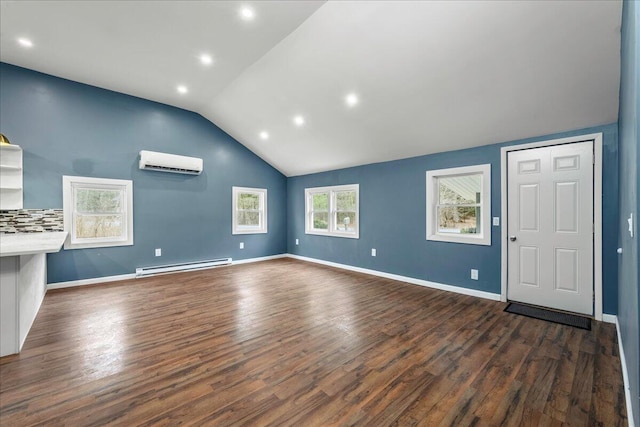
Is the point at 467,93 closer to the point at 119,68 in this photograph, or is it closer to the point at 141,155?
the point at 119,68

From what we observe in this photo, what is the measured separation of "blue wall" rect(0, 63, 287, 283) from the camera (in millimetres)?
4125

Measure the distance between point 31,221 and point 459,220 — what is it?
6698mm

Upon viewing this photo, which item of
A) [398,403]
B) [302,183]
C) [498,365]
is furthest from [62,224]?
[498,365]

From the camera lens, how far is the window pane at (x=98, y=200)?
4.57 meters

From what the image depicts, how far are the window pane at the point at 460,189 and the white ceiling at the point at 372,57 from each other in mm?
529

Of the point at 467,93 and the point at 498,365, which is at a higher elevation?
the point at 467,93

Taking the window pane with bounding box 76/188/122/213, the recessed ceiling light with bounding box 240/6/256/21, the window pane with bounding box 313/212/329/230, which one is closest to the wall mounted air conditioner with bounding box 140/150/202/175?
the window pane with bounding box 76/188/122/213

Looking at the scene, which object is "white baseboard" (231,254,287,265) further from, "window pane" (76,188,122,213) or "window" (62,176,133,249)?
"window pane" (76,188,122,213)

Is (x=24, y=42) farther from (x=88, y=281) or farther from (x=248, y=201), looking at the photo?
(x=248, y=201)

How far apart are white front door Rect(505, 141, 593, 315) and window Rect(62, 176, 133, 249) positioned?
6.34 metres

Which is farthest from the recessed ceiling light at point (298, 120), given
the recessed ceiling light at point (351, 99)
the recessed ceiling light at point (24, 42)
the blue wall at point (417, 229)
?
→ the recessed ceiling light at point (24, 42)

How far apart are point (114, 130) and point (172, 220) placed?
1.89 m

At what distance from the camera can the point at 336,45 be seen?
316 centimetres

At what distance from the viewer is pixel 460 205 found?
14.0 ft
